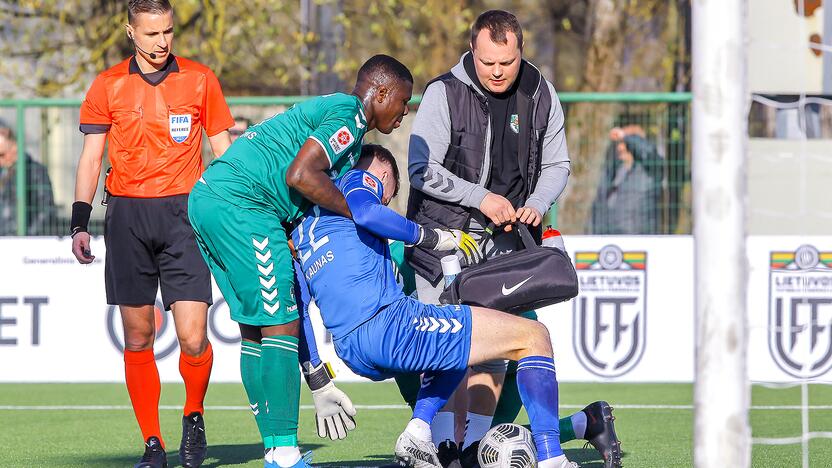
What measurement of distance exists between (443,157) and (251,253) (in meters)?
1.15

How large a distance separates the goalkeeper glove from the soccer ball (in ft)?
2.47

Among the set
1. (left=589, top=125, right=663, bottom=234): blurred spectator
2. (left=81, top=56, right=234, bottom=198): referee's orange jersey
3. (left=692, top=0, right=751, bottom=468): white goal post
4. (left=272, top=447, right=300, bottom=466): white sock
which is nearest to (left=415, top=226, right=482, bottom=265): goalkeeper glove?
(left=272, top=447, right=300, bottom=466): white sock

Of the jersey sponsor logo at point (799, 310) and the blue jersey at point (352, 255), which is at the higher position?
the blue jersey at point (352, 255)

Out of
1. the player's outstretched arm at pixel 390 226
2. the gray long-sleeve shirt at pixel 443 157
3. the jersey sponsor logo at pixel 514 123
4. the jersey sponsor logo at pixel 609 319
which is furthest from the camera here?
the jersey sponsor logo at pixel 609 319

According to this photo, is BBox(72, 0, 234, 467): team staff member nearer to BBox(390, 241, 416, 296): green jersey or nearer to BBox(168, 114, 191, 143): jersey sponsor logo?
BBox(168, 114, 191, 143): jersey sponsor logo

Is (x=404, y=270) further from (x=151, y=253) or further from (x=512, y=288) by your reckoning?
(x=151, y=253)

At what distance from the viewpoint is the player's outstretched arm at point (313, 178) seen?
525 cm

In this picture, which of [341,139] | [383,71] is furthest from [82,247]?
[383,71]

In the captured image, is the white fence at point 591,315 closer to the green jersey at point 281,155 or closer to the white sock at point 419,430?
the white sock at point 419,430

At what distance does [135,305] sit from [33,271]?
4760 millimetres

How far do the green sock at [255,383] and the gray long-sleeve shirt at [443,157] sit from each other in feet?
3.55

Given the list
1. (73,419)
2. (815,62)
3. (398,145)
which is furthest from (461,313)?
(815,62)

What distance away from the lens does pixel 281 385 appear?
552 cm

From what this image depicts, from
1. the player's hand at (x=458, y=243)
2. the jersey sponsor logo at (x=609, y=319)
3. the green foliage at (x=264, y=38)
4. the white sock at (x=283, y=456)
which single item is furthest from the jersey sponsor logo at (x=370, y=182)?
the green foliage at (x=264, y=38)
